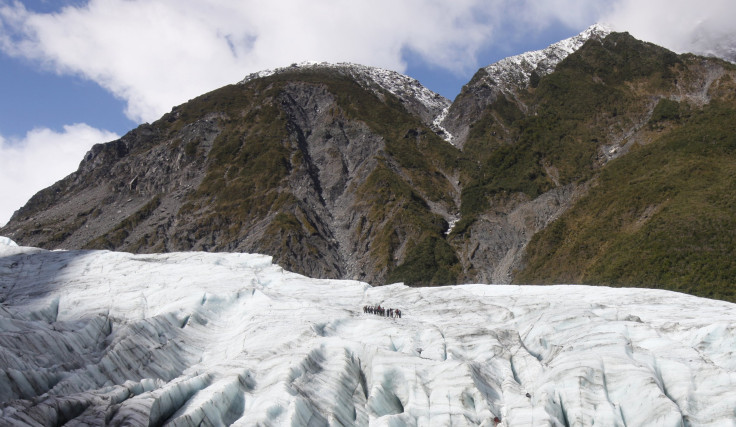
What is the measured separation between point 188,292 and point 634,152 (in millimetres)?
102745

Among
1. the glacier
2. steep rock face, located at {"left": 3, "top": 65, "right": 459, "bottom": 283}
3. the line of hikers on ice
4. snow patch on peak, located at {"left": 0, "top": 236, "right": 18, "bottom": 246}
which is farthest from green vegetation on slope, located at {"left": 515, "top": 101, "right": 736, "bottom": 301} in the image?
snow patch on peak, located at {"left": 0, "top": 236, "right": 18, "bottom": 246}

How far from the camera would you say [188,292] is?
44500mm

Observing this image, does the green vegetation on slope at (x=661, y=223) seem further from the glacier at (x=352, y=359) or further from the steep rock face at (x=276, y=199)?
the steep rock face at (x=276, y=199)

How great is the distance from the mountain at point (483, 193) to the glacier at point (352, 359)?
1658 inches

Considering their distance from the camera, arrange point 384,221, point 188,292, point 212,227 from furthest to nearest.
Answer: point 212,227 → point 384,221 → point 188,292

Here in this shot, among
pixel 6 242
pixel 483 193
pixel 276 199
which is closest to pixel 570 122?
pixel 483 193

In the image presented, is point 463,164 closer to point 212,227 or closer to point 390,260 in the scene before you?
point 390,260

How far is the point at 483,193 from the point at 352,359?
114483 millimetres

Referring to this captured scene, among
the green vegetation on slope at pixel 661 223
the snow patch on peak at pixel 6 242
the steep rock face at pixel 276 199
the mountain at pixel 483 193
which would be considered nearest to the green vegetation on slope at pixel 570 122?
the mountain at pixel 483 193

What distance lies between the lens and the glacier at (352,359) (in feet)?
86.5

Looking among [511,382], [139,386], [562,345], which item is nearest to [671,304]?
[562,345]

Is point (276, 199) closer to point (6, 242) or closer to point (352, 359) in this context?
point (6, 242)

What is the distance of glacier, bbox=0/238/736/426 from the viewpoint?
26359mm

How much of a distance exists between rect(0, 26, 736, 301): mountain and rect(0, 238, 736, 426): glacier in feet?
138
